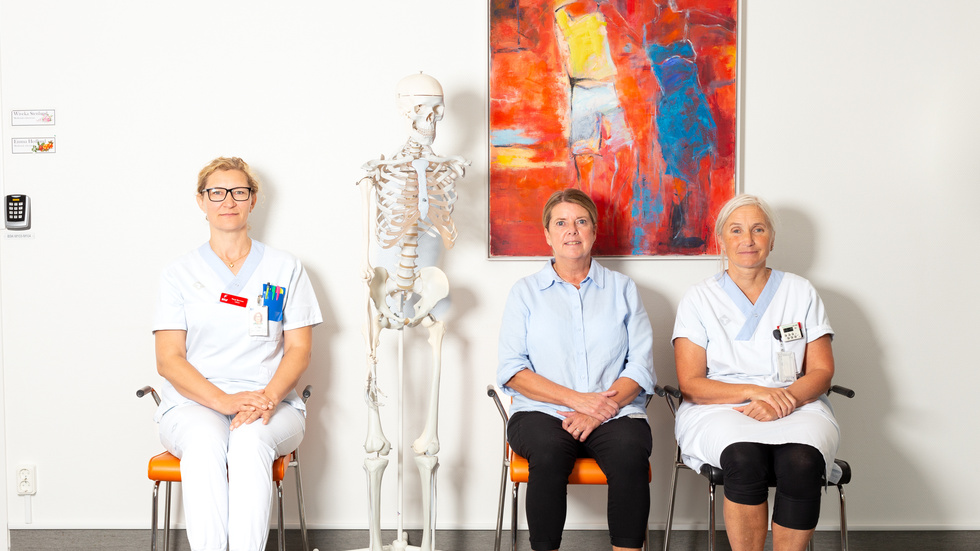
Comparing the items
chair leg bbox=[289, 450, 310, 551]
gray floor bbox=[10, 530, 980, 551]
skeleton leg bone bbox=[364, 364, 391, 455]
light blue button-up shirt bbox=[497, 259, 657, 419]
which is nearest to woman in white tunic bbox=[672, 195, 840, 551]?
light blue button-up shirt bbox=[497, 259, 657, 419]

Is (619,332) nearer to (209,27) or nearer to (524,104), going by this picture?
(524,104)

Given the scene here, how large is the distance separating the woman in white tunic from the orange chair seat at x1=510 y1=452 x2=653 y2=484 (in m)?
0.27

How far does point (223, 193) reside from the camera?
2.42 m

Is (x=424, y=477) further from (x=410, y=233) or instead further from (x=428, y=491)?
(x=410, y=233)

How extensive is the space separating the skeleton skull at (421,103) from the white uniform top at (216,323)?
0.73 m

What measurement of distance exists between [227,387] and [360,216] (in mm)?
786

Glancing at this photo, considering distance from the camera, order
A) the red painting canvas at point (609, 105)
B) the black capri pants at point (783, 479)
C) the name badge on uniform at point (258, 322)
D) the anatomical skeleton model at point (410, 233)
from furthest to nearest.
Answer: the red painting canvas at point (609, 105) < the name badge on uniform at point (258, 322) < the anatomical skeleton model at point (410, 233) < the black capri pants at point (783, 479)

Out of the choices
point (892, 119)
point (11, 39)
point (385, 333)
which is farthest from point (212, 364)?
point (892, 119)

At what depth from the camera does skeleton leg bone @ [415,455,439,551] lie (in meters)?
2.37

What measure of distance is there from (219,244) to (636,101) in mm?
1593

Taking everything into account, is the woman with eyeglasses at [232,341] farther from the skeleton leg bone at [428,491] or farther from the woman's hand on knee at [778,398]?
the woman's hand on knee at [778,398]

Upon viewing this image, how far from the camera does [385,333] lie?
9.01ft

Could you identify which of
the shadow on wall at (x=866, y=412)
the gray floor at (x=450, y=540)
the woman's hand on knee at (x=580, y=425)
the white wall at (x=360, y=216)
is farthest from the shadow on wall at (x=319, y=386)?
the shadow on wall at (x=866, y=412)

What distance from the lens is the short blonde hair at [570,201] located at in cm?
245
